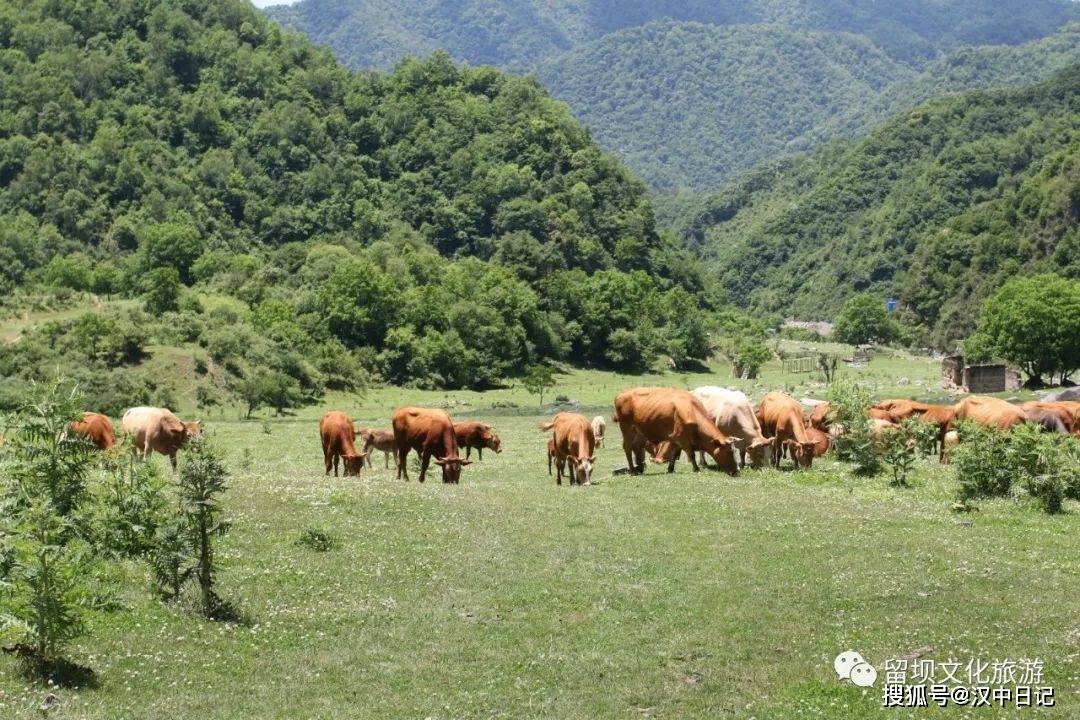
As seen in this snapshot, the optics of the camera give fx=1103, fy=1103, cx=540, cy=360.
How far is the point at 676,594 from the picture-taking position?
18781mm

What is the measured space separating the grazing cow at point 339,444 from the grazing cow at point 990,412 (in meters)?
19.8

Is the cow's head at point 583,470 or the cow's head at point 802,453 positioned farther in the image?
the cow's head at point 802,453

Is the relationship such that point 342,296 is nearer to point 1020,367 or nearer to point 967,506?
point 1020,367

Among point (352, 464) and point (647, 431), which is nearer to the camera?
point (647, 431)

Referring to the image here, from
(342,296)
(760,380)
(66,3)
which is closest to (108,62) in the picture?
(66,3)

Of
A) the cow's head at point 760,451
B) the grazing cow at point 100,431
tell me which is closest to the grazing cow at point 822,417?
the cow's head at point 760,451

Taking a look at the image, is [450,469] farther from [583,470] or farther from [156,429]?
[156,429]

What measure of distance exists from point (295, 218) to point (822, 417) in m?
142

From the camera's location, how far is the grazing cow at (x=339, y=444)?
36.3 metres

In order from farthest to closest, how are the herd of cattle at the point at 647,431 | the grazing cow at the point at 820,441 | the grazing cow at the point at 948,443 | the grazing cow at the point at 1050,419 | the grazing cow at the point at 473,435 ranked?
the grazing cow at the point at 473,435
the grazing cow at the point at 1050,419
the grazing cow at the point at 820,441
the grazing cow at the point at 948,443
the herd of cattle at the point at 647,431

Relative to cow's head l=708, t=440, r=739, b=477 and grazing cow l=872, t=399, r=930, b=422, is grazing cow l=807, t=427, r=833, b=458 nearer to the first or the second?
grazing cow l=872, t=399, r=930, b=422

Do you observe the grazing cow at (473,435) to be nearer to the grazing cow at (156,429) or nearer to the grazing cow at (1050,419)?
the grazing cow at (156,429)

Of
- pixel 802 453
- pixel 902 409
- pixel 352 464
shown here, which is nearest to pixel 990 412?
pixel 802 453

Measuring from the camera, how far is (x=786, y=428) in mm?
36250
